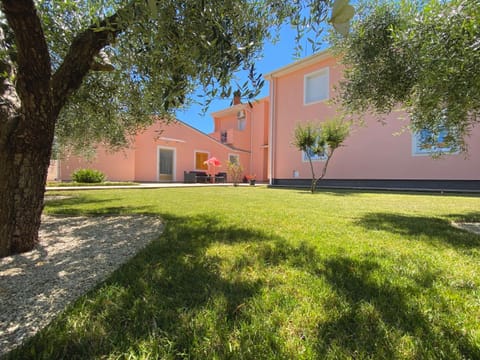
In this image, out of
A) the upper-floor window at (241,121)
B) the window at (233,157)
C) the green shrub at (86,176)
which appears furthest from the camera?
the upper-floor window at (241,121)

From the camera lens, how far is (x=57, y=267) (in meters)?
2.11

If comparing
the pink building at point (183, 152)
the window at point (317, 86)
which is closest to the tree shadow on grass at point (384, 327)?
the pink building at point (183, 152)

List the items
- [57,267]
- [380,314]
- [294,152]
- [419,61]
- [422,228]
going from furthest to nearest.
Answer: [294,152] → [422,228] → [419,61] → [57,267] → [380,314]

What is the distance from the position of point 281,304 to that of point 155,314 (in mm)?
747

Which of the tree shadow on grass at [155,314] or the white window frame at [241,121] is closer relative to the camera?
the tree shadow on grass at [155,314]

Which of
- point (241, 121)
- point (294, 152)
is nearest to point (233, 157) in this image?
point (241, 121)

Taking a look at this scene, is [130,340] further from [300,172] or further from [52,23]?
[300,172]

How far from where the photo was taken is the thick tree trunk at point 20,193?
2.23 meters

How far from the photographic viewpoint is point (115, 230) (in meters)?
3.35

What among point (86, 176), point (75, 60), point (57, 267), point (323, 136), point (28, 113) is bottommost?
point (57, 267)

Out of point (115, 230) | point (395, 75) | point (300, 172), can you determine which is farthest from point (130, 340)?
A: point (300, 172)

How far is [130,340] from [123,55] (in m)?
2.17

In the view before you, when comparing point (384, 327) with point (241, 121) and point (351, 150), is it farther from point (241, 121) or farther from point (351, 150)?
point (241, 121)

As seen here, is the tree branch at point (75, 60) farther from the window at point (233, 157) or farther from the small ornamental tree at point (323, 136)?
the window at point (233, 157)
